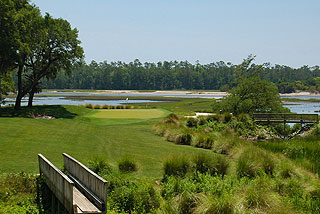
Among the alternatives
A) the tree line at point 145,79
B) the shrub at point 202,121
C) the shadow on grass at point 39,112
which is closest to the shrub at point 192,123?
the shrub at point 202,121

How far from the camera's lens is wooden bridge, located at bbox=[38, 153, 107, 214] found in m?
7.11

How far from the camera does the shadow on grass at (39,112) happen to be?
110ft

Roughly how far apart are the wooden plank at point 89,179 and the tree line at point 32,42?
26.0 metres

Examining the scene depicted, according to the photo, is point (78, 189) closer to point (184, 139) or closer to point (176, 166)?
point (176, 166)

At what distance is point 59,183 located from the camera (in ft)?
26.4

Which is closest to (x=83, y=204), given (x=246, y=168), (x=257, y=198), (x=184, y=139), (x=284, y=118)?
(x=257, y=198)

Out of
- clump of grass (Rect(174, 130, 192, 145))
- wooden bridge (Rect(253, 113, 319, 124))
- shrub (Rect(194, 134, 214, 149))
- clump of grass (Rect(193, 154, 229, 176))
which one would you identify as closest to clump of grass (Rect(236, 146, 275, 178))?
clump of grass (Rect(193, 154, 229, 176))

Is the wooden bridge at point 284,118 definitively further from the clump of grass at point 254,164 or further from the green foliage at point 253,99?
the clump of grass at point 254,164

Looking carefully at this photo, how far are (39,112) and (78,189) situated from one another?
28.9m

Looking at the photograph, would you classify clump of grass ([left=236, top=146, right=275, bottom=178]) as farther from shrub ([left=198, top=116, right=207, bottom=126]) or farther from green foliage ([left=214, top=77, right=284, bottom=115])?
green foliage ([left=214, top=77, right=284, bottom=115])

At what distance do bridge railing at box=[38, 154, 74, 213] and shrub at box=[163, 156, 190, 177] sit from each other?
3736 millimetres

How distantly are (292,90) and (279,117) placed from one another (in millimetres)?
107978

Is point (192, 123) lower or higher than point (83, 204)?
lower

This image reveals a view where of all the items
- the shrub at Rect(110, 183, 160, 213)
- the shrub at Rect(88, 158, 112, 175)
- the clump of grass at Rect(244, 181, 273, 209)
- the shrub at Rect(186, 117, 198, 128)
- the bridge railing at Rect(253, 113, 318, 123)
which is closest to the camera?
the clump of grass at Rect(244, 181, 273, 209)
